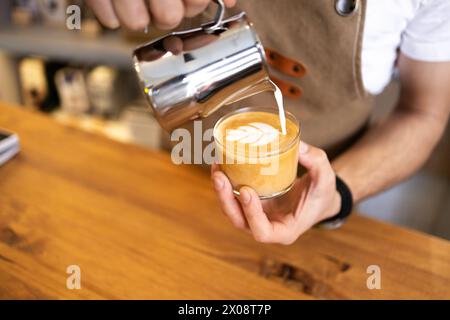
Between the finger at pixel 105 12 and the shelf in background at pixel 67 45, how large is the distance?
4.38 ft

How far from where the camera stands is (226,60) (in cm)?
76

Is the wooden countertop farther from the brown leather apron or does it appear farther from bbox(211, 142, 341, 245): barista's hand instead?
the brown leather apron

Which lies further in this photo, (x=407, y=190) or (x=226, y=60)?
(x=407, y=190)

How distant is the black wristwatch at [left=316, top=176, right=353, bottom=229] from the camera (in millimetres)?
999

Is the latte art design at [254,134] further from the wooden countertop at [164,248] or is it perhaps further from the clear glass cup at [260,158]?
the wooden countertop at [164,248]

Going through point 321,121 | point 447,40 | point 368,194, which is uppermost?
point 447,40

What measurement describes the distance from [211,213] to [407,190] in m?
1.15

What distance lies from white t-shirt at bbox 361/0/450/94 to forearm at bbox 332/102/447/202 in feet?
0.48

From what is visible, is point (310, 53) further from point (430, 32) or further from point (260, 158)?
point (260, 158)

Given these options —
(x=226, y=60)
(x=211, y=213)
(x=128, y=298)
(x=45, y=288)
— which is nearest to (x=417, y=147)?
(x=211, y=213)

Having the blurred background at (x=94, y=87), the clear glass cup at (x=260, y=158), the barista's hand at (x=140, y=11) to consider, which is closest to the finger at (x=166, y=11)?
the barista's hand at (x=140, y=11)

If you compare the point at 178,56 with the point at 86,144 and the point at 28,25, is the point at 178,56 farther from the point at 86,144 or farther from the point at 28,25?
the point at 28,25

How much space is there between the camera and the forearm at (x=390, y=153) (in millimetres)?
1141

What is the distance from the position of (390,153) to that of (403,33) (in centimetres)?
30
